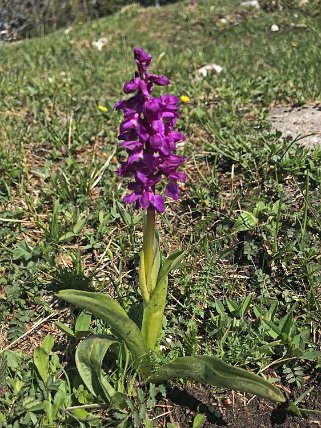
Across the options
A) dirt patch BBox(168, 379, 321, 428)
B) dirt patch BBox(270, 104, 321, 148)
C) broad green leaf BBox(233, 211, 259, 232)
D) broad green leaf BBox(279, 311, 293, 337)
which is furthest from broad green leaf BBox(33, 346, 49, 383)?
dirt patch BBox(270, 104, 321, 148)

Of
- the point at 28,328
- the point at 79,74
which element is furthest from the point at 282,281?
the point at 79,74

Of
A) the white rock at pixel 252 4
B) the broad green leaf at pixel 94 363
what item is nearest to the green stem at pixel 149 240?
the broad green leaf at pixel 94 363

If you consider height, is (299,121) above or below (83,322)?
above

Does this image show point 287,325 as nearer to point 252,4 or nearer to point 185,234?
point 185,234

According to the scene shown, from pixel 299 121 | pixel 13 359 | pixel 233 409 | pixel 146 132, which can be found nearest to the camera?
pixel 146 132

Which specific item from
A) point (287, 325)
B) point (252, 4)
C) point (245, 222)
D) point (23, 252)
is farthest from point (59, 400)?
point (252, 4)

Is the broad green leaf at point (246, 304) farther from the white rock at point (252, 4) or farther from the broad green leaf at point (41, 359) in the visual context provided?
the white rock at point (252, 4)

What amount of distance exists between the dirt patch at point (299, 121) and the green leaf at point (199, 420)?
219 centimetres

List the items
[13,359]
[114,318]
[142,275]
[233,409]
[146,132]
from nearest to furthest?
[146,132] → [114,318] → [142,275] → [233,409] → [13,359]

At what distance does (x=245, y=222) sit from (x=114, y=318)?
4.02 ft

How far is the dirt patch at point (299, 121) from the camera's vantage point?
12.2 ft

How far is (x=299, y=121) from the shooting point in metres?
4.00

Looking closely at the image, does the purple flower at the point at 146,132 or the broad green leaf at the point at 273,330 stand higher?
the purple flower at the point at 146,132

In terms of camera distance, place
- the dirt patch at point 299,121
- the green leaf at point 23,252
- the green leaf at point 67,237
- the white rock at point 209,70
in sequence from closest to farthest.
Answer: the green leaf at point 23,252 → the green leaf at point 67,237 → the dirt patch at point 299,121 → the white rock at point 209,70
